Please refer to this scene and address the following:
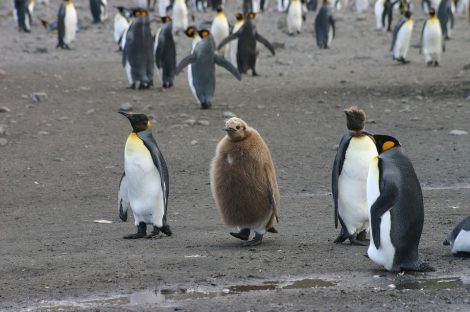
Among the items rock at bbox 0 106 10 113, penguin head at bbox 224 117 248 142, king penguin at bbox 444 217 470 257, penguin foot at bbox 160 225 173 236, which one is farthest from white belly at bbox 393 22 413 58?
king penguin at bbox 444 217 470 257

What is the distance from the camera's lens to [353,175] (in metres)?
6.27

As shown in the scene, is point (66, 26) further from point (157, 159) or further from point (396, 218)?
point (396, 218)

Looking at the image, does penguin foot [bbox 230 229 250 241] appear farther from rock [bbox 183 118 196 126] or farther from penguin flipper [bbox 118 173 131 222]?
rock [bbox 183 118 196 126]

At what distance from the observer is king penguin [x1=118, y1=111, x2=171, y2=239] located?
22.2ft

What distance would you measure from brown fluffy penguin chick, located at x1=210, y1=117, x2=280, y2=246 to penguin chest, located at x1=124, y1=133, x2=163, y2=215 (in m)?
0.52

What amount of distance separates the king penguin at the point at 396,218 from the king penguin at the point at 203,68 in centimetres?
767

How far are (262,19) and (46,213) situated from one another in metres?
18.9

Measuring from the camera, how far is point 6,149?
10664mm

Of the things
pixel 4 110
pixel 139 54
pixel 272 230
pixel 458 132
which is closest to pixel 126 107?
pixel 4 110

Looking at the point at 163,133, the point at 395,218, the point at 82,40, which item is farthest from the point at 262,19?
the point at 395,218

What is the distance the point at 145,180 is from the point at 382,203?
195 centimetres

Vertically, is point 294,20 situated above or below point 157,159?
below

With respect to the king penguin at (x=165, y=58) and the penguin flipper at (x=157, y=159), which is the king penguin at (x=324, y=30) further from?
the penguin flipper at (x=157, y=159)

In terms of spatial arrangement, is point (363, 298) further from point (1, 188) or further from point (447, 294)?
point (1, 188)
